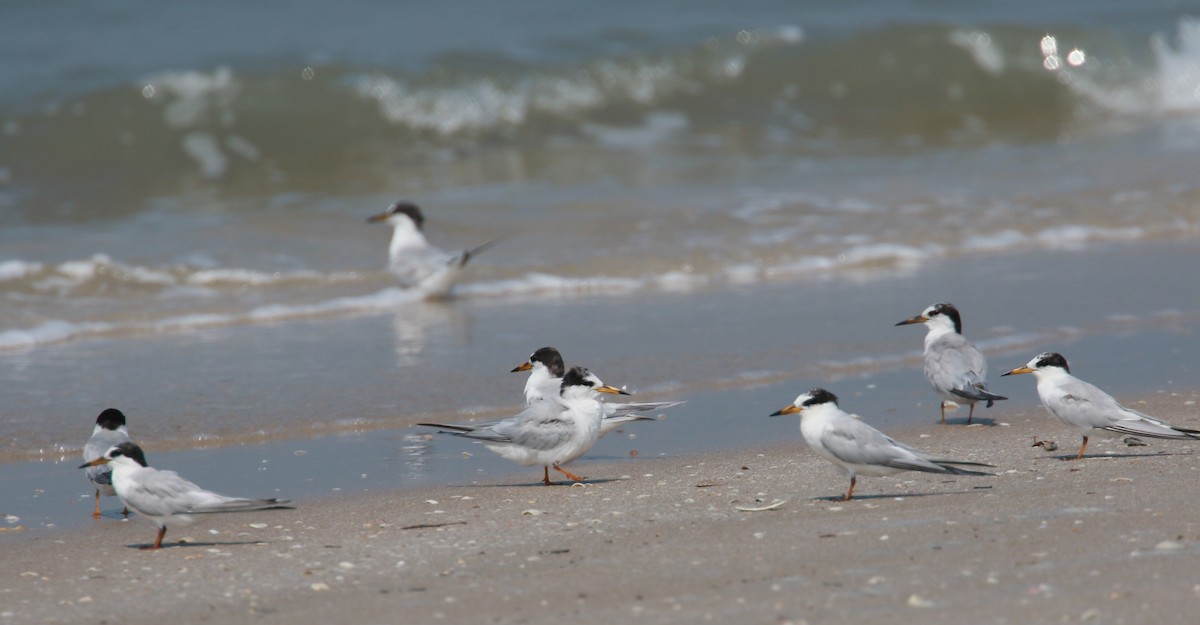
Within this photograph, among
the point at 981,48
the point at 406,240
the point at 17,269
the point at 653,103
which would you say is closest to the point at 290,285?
the point at 406,240

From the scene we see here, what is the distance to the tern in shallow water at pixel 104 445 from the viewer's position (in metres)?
5.22

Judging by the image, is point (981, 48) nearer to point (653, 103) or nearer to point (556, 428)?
point (653, 103)

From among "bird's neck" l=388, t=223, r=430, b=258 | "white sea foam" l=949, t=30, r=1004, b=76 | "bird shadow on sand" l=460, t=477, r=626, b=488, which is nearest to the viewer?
"bird shadow on sand" l=460, t=477, r=626, b=488

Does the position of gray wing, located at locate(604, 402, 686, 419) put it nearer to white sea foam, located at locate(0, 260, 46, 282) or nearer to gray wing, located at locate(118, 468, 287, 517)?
gray wing, located at locate(118, 468, 287, 517)

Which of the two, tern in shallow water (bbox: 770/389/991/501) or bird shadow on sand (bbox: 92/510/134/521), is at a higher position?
tern in shallow water (bbox: 770/389/991/501)

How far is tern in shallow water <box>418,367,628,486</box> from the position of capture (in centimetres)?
563

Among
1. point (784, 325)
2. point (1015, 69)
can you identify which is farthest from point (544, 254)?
point (1015, 69)

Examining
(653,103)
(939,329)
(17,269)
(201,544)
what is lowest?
(201,544)

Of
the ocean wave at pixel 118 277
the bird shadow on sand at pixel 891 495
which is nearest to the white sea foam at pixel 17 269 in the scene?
the ocean wave at pixel 118 277

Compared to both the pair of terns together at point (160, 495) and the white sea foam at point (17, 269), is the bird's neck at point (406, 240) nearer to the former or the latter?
the white sea foam at point (17, 269)

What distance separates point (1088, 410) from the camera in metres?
5.53

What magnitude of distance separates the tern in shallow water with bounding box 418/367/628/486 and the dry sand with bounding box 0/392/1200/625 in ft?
0.44

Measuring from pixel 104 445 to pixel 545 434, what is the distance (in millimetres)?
1688

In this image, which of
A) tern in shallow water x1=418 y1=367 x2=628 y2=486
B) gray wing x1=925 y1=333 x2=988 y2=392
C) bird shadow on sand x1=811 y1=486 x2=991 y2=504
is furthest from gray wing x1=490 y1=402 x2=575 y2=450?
gray wing x1=925 y1=333 x2=988 y2=392
